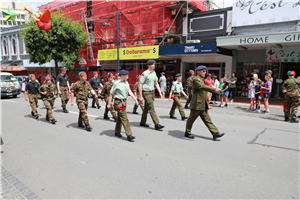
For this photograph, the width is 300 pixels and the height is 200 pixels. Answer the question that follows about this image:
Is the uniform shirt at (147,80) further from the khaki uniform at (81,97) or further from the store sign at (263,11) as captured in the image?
the store sign at (263,11)

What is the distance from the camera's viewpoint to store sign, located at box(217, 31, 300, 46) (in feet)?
36.3

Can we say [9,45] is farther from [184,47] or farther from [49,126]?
[49,126]

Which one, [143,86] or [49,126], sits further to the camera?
[49,126]

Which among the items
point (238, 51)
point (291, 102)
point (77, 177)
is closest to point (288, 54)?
point (238, 51)

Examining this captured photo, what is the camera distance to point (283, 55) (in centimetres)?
1462

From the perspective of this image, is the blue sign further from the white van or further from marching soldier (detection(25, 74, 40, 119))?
the white van

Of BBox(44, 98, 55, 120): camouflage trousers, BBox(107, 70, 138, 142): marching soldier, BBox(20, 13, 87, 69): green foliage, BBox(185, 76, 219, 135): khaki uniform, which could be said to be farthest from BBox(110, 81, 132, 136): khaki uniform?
BBox(20, 13, 87, 69): green foliage

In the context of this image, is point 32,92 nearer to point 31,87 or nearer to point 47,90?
point 31,87

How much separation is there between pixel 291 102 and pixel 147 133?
5471mm

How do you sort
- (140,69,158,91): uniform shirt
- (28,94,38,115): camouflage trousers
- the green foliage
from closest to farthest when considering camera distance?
(140,69,158,91): uniform shirt → (28,94,38,115): camouflage trousers → the green foliage

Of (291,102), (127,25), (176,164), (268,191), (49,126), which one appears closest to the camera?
(268,191)

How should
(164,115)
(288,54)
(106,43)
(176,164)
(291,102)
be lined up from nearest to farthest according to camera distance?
(176,164)
(291,102)
(164,115)
(288,54)
(106,43)

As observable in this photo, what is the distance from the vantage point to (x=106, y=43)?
73.3 ft

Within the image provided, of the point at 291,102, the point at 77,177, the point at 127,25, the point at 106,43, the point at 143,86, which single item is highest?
the point at 127,25
